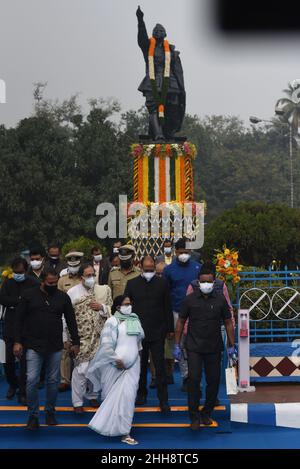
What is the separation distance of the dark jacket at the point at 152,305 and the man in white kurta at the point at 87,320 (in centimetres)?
31

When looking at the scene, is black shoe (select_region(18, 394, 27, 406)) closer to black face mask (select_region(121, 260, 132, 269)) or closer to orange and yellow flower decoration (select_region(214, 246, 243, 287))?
black face mask (select_region(121, 260, 132, 269))

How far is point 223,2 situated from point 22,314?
4940 mm

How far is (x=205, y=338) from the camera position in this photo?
7160 mm

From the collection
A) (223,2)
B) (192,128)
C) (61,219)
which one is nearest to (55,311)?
(223,2)

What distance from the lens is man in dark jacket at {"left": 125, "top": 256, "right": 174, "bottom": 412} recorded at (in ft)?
24.8

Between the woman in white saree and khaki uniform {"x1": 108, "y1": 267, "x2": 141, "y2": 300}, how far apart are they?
110 centimetres

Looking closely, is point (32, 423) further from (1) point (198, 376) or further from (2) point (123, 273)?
(2) point (123, 273)

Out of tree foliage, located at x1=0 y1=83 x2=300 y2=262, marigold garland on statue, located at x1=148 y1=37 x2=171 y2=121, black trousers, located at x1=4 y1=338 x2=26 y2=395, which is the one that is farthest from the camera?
tree foliage, located at x1=0 y1=83 x2=300 y2=262

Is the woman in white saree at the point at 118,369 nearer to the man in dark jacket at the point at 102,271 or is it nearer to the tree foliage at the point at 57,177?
the man in dark jacket at the point at 102,271

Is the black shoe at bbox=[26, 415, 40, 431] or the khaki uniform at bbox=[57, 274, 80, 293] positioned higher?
the khaki uniform at bbox=[57, 274, 80, 293]

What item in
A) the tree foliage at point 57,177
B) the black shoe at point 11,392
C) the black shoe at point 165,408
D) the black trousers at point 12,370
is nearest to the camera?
the black shoe at point 165,408

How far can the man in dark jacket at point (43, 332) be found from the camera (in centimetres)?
715

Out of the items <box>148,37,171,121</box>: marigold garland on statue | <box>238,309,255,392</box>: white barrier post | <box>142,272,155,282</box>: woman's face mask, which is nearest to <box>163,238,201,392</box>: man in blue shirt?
<box>238,309,255,392</box>: white barrier post

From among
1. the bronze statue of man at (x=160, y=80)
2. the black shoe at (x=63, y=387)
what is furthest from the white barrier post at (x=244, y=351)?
the bronze statue of man at (x=160, y=80)
